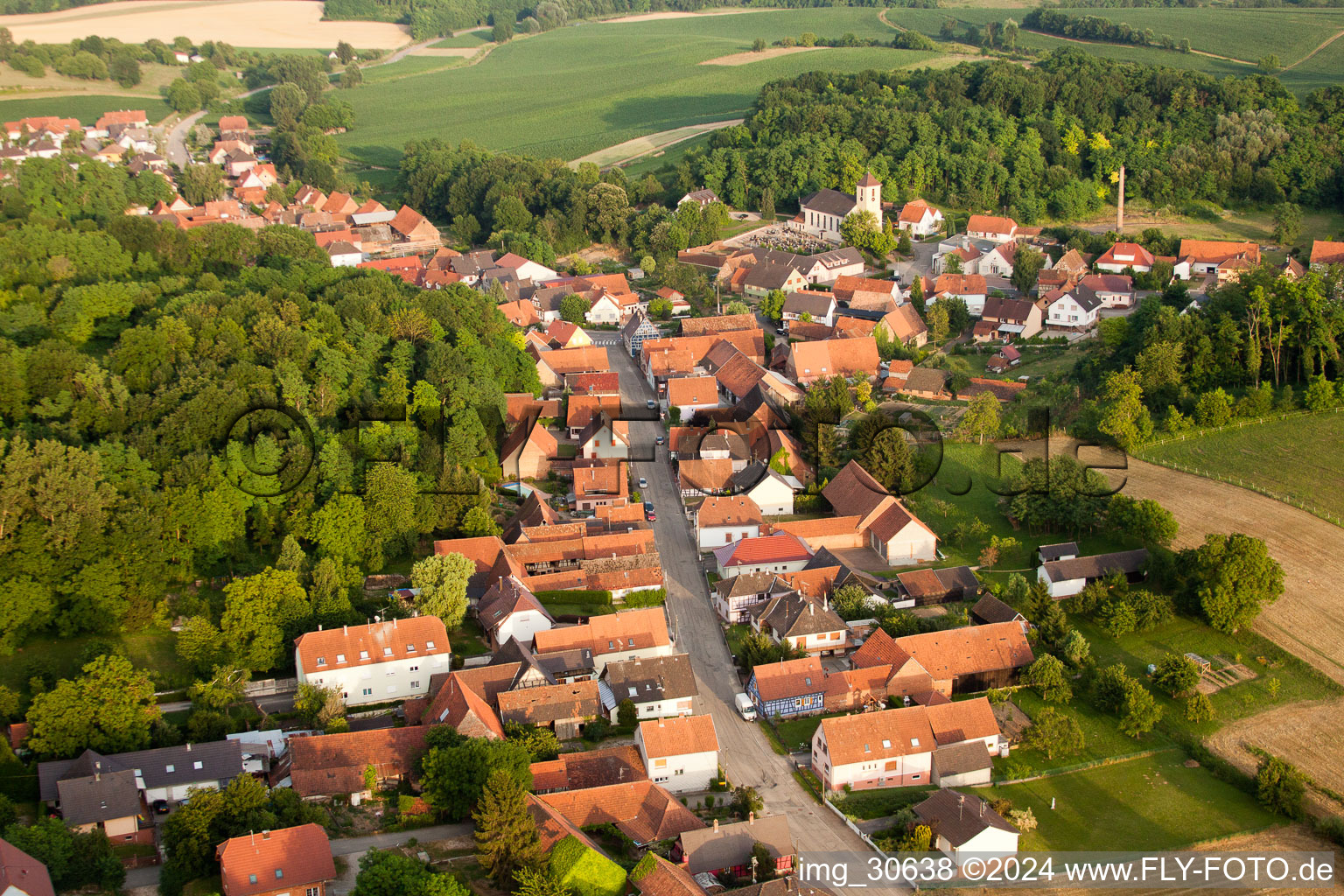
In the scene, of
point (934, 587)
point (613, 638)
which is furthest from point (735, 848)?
point (934, 587)

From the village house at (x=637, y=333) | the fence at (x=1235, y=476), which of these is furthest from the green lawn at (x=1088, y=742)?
the village house at (x=637, y=333)

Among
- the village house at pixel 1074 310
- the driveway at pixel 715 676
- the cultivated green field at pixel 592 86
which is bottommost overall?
the driveway at pixel 715 676

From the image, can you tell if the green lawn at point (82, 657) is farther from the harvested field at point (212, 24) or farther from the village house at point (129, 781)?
the harvested field at point (212, 24)

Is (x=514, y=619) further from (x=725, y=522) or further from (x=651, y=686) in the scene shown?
(x=725, y=522)

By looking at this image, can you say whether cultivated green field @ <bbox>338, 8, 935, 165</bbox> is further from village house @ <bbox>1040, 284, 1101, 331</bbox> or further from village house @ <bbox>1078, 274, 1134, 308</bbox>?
village house @ <bbox>1040, 284, 1101, 331</bbox>

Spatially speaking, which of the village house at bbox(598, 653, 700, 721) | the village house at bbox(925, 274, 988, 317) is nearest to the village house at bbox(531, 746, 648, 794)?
the village house at bbox(598, 653, 700, 721)
